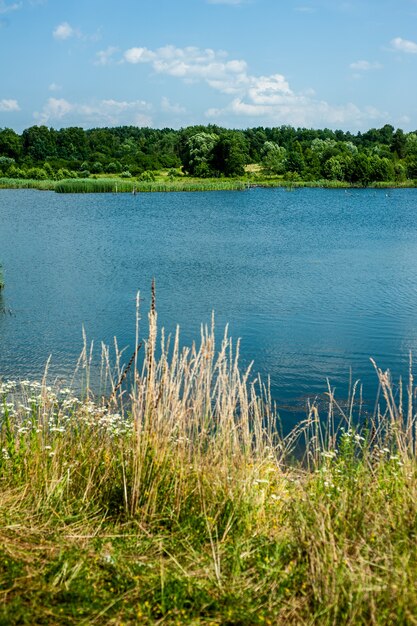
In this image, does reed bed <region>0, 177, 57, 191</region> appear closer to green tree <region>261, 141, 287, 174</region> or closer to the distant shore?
the distant shore

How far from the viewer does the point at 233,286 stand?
24766 mm

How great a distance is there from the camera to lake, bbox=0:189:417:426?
15.7 m

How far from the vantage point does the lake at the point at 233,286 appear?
15695mm

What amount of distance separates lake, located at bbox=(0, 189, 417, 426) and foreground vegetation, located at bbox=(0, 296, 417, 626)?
7461 millimetres

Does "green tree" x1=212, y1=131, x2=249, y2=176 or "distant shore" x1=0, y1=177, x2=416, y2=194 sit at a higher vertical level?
"green tree" x1=212, y1=131, x2=249, y2=176

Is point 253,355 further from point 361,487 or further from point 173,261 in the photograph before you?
point 173,261

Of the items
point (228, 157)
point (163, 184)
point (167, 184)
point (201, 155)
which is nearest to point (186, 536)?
point (163, 184)

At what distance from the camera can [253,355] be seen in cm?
1568

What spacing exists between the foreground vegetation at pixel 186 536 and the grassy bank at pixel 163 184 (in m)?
74.0

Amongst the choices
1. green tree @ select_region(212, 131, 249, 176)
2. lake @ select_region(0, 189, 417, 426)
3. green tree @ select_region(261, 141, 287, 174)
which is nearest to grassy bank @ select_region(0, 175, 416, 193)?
green tree @ select_region(212, 131, 249, 176)

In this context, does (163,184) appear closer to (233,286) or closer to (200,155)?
(200,155)

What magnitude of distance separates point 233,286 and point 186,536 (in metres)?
20.3

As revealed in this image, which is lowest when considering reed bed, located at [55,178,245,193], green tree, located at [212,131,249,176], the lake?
the lake

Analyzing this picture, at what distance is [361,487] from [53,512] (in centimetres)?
224
